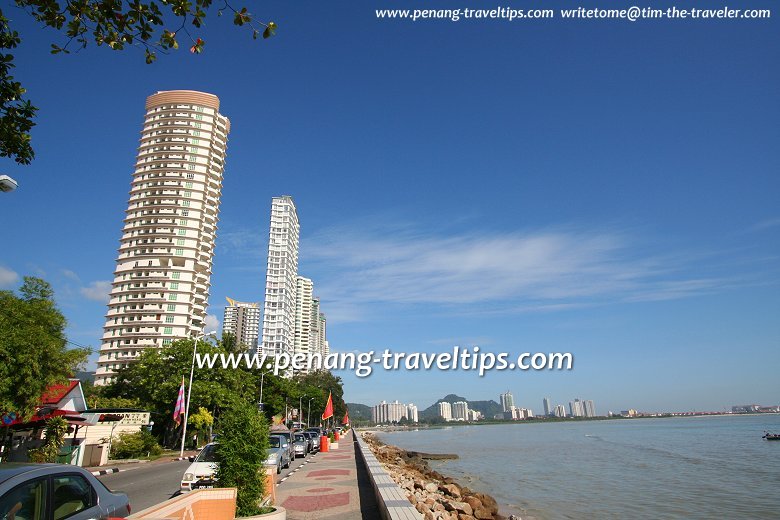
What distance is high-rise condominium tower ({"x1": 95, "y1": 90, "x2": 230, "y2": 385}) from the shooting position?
84.1 metres

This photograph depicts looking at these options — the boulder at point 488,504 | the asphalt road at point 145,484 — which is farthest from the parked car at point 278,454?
the boulder at point 488,504

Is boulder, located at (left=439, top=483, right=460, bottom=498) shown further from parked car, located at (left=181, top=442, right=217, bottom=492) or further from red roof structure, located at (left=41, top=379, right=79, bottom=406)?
red roof structure, located at (left=41, top=379, right=79, bottom=406)

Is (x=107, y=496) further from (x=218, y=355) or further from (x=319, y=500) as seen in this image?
(x=218, y=355)

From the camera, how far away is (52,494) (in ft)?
15.8

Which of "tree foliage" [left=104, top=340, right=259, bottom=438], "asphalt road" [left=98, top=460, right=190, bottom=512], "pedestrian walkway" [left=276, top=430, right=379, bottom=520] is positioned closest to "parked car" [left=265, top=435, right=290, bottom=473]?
"pedestrian walkway" [left=276, top=430, right=379, bottom=520]

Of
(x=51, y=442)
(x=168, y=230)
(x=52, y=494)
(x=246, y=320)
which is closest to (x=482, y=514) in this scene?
(x=52, y=494)

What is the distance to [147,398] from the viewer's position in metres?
40.2

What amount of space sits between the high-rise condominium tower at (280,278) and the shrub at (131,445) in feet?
281

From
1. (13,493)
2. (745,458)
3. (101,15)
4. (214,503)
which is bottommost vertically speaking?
(745,458)

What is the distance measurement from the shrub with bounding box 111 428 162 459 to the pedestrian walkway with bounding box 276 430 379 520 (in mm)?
13854

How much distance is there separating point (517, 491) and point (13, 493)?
25.5 meters

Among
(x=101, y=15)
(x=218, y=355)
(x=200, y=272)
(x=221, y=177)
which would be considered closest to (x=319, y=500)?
(x=101, y=15)

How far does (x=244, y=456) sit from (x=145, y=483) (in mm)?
11535

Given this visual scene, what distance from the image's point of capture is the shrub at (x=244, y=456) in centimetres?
→ 855
